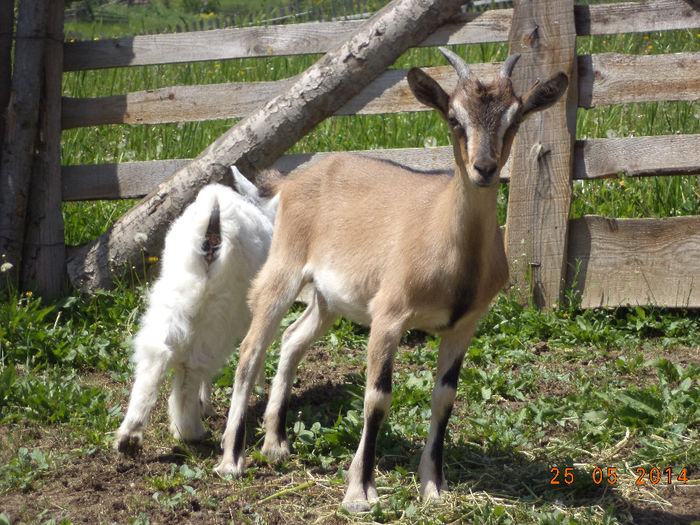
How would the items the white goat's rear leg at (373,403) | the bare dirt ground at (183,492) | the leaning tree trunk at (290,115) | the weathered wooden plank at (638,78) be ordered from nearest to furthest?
the bare dirt ground at (183,492)
the white goat's rear leg at (373,403)
the weathered wooden plank at (638,78)
the leaning tree trunk at (290,115)

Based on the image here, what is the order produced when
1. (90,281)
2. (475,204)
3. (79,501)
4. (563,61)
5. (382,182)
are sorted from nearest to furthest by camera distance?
1. (475,204)
2. (79,501)
3. (382,182)
4. (563,61)
5. (90,281)

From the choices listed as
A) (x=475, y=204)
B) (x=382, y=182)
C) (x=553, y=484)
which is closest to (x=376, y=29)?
(x=382, y=182)

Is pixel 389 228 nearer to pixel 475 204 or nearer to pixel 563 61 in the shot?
pixel 475 204

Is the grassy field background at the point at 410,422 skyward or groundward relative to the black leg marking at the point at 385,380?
groundward

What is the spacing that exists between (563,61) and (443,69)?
32.6 inches

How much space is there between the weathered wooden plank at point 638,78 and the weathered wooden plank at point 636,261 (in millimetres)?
837

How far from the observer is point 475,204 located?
11.6 ft

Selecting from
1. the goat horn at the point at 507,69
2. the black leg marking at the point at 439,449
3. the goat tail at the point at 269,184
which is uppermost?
the goat horn at the point at 507,69

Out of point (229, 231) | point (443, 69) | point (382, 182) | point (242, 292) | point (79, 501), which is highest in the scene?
point (443, 69)

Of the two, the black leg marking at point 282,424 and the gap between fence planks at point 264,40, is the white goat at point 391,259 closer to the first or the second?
the black leg marking at point 282,424

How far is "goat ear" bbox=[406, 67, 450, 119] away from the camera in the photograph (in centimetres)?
347

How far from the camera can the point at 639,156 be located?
555 centimetres

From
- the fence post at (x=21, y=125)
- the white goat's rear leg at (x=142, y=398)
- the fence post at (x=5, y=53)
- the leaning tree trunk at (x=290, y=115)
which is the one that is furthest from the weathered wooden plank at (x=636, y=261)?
the fence post at (x=5, y=53)

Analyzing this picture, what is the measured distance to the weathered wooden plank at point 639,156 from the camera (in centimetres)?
550
